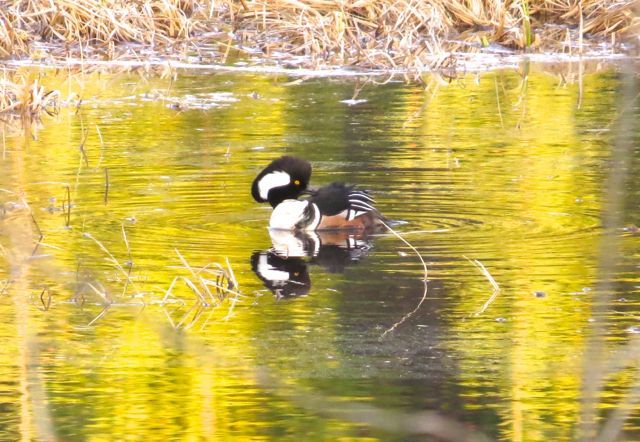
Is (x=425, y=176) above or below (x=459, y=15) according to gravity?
below

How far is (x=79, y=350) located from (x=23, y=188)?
4.46m

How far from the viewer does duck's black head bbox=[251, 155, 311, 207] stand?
374 inches

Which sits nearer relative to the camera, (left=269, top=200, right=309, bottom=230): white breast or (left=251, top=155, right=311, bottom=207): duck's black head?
(left=269, top=200, right=309, bottom=230): white breast

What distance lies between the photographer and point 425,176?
1058cm

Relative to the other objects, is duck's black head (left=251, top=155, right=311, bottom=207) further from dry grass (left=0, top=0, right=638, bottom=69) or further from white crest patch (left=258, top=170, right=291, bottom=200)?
dry grass (left=0, top=0, right=638, bottom=69)

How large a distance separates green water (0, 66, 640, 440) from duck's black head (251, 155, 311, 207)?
0.21 m

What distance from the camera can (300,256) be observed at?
851 cm

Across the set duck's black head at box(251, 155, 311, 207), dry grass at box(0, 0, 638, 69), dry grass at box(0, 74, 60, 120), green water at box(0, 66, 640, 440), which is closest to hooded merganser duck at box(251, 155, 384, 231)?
duck's black head at box(251, 155, 311, 207)

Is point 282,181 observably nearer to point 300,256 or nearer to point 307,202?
point 307,202

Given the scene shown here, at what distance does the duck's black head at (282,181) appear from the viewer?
9.50 m

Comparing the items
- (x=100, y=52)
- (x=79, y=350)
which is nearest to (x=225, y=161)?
(x=79, y=350)

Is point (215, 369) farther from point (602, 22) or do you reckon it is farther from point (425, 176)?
point (602, 22)

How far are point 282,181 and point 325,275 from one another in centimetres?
188

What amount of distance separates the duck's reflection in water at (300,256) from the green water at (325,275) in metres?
0.07
